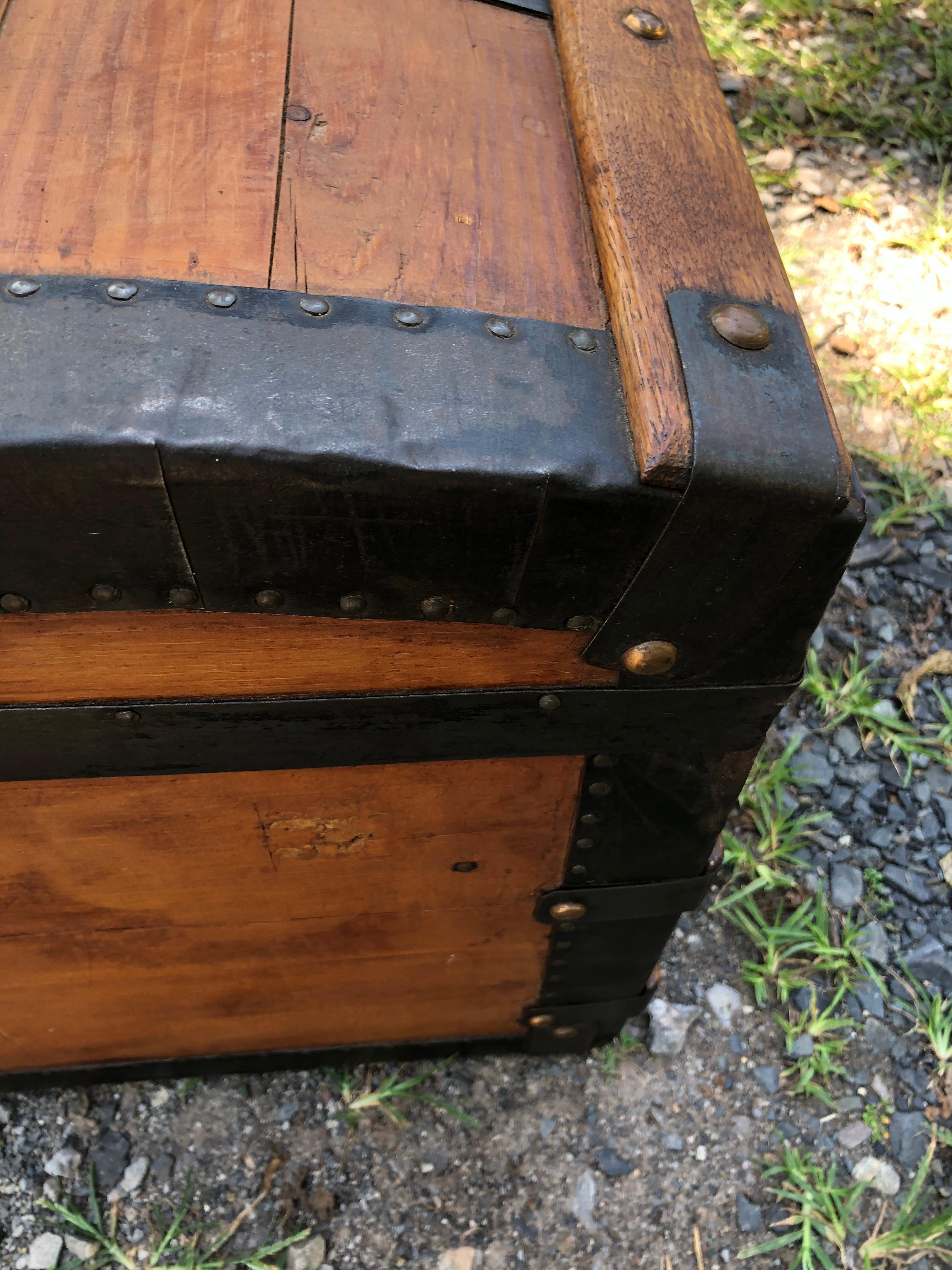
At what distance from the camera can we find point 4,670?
2.45 feet

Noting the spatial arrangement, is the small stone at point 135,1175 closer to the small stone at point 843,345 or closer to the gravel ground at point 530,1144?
the gravel ground at point 530,1144

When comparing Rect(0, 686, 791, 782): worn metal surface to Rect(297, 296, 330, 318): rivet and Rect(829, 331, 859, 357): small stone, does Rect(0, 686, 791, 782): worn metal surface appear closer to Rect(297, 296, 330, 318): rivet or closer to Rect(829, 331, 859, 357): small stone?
Rect(297, 296, 330, 318): rivet

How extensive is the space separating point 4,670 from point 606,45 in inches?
33.9

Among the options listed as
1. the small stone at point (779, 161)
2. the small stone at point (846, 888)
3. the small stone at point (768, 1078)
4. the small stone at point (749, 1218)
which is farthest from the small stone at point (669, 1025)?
the small stone at point (779, 161)

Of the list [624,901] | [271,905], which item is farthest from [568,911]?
[271,905]

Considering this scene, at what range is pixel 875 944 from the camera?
159 cm

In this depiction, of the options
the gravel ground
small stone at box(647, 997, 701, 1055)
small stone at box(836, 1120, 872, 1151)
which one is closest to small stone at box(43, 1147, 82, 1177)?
the gravel ground

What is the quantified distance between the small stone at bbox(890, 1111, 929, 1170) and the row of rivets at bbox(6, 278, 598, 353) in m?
1.28

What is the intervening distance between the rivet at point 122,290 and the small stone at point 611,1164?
1294 mm

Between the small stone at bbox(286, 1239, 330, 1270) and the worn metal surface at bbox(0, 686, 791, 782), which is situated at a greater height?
the worn metal surface at bbox(0, 686, 791, 782)

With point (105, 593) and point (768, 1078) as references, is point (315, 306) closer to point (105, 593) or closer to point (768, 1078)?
point (105, 593)

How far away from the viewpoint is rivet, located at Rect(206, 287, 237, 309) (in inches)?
27.3

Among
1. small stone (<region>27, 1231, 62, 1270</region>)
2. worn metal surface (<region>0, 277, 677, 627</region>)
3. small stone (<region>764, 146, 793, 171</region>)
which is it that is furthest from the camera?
small stone (<region>764, 146, 793, 171</region>)

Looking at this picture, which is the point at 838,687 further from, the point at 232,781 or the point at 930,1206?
the point at 232,781
